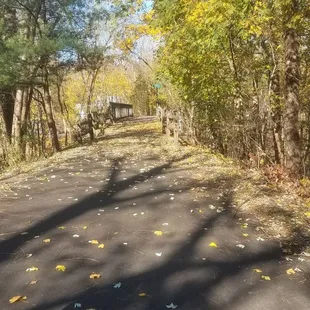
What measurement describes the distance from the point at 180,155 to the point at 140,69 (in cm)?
3250

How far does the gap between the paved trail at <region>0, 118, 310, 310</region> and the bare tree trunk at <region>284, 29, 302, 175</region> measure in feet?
6.79

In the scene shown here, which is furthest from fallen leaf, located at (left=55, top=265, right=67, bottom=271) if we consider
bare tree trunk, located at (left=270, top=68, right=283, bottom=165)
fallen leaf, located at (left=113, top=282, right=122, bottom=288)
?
bare tree trunk, located at (left=270, top=68, right=283, bottom=165)

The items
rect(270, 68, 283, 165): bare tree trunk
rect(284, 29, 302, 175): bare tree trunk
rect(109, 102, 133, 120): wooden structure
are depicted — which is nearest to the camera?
rect(284, 29, 302, 175): bare tree trunk

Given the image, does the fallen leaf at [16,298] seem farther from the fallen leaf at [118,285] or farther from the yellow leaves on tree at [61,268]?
the fallen leaf at [118,285]

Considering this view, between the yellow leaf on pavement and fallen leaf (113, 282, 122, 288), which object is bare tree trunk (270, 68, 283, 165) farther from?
the yellow leaf on pavement

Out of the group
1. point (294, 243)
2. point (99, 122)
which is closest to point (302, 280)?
point (294, 243)

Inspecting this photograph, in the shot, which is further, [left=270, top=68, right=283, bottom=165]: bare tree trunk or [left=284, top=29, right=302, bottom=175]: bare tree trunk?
[left=270, top=68, right=283, bottom=165]: bare tree trunk

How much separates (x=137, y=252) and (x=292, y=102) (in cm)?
518

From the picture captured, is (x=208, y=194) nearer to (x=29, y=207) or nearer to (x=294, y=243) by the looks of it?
(x=294, y=243)

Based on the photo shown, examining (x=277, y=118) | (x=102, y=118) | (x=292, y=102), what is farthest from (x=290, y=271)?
(x=102, y=118)

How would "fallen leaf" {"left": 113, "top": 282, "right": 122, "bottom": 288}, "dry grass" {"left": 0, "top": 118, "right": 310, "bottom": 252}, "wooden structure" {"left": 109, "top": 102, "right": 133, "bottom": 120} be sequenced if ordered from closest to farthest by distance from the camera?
"fallen leaf" {"left": 113, "top": 282, "right": 122, "bottom": 288} < "dry grass" {"left": 0, "top": 118, "right": 310, "bottom": 252} < "wooden structure" {"left": 109, "top": 102, "right": 133, "bottom": 120}

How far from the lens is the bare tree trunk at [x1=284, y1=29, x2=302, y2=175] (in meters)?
7.73

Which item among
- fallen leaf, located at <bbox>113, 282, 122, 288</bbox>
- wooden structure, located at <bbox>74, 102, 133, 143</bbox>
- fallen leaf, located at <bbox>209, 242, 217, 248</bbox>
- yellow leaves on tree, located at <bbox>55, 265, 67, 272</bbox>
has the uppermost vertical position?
wooden structure, located at <bbox>74, 102, 133, 143</bbox>

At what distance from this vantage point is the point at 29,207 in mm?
6188
